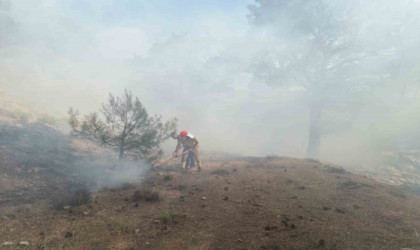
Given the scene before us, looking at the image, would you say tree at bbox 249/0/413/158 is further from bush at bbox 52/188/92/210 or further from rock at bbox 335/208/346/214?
bush at bbox 52/188/92/210

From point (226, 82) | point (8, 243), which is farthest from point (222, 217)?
point (226, 82)

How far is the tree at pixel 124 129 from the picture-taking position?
11891 mm

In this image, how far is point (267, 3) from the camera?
21656 mm

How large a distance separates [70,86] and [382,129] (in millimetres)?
31404

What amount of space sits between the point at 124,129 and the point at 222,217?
5.94 m

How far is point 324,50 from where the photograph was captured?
20172 millimetres

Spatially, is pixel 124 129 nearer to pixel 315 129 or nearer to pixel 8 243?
pixel 8 243

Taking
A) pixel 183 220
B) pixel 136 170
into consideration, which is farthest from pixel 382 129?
pixel 183 220

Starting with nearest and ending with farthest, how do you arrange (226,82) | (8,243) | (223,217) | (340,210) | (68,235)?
(8,243), (68,235), (223,217), (340,210), (226,82)

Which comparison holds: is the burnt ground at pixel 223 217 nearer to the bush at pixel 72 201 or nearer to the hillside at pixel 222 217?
the hillside at pixel 222 217

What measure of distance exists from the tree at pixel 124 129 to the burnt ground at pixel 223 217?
1.78 metres

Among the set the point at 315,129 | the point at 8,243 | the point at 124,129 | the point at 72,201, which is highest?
the point at 315,129

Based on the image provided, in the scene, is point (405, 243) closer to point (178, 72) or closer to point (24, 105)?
point (24, 105)

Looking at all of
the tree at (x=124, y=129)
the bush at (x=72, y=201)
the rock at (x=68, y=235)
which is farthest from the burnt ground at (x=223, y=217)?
the tree at (x=124, y=129)
